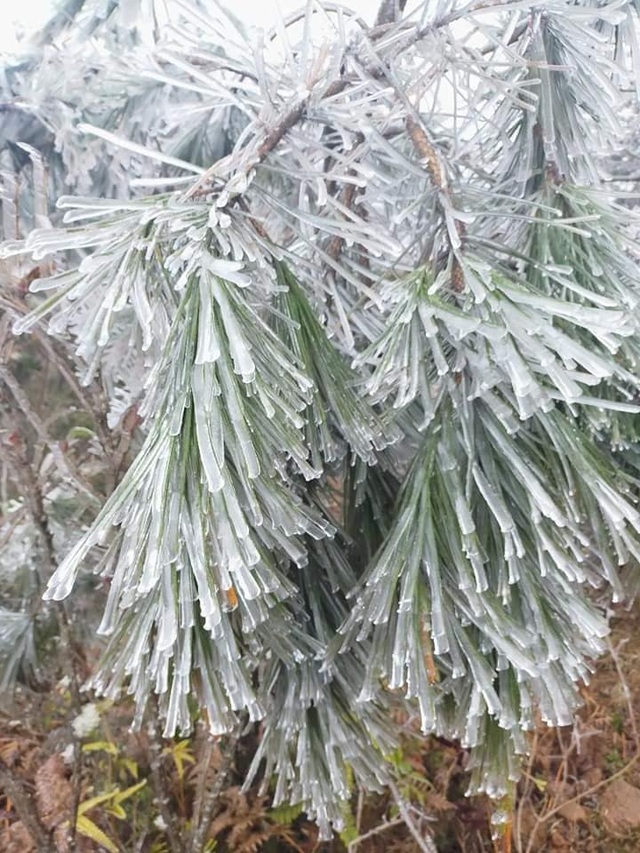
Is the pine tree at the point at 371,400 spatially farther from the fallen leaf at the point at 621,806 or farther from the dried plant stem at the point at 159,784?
the fallen leaf at the point at 621,806

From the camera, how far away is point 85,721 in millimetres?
873

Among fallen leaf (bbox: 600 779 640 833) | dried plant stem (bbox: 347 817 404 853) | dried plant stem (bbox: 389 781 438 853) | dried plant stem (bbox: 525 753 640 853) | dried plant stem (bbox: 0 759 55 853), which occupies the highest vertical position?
dried plant stem (bbox: 0 759 55 853)

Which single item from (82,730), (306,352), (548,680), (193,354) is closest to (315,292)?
(306,352)

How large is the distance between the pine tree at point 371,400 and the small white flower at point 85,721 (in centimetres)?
32

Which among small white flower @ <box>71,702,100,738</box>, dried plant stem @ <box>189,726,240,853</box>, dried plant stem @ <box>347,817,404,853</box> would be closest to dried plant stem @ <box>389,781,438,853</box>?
dried plant stem @ <box>347,817,404,853</box>

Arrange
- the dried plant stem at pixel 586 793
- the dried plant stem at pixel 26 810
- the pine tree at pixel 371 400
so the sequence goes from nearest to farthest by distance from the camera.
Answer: the pine tree at pixel 371 400
the dried plant stem at pixel 26 810
the dried plant stem at pixel 586 793

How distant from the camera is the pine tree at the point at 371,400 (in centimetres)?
41

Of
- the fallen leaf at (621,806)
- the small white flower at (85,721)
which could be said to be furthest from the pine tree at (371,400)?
the fallen leaf at (621,806)

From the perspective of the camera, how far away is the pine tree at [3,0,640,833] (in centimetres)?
41

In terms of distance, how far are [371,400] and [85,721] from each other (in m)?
0.67

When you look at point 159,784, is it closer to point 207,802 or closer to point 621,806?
point 207,802

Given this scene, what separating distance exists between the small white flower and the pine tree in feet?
1.03

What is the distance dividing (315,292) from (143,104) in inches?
27.6

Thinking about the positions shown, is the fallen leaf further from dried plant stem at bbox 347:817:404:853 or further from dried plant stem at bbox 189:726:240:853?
dried plant stem at bbox 189:726:240:853
